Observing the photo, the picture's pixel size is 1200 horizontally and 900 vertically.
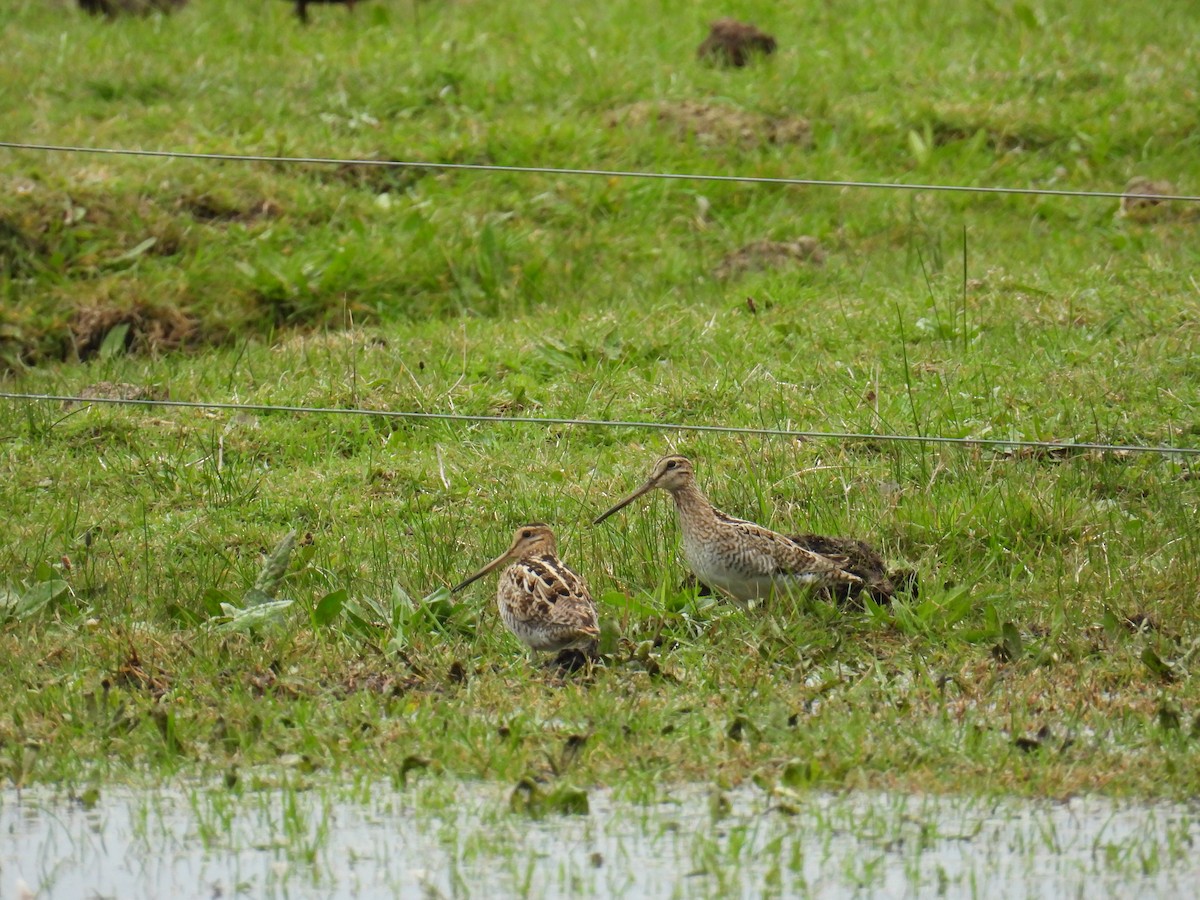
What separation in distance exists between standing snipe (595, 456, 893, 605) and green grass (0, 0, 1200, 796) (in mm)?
130

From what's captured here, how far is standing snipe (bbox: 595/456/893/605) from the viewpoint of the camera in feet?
20.7

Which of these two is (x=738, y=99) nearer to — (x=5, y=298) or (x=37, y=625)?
(x=5, y=298)

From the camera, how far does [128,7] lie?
13.7m

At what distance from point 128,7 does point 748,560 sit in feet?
30.8

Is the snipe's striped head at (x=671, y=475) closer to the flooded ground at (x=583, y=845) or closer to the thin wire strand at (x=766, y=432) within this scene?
the thin wire strand at (x=766, y=432)

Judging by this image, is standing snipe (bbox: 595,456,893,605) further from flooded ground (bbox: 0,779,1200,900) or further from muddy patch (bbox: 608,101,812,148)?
muddy patch (bbox: 608,101,812,148)


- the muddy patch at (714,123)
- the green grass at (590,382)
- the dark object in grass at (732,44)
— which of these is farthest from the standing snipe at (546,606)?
the dark object in grass at (732,44)

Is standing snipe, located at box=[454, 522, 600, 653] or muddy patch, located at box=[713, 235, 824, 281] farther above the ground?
muddy patch, located at box=[713, 235, 824, 281]

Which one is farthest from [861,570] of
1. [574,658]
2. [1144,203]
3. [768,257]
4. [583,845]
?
[1144,203]

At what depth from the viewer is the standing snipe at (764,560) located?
20.7 ft

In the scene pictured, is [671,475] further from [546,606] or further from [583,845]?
[583,845]

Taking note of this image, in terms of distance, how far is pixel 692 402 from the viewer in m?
8.41

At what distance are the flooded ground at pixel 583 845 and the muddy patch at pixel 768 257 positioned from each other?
573 cm

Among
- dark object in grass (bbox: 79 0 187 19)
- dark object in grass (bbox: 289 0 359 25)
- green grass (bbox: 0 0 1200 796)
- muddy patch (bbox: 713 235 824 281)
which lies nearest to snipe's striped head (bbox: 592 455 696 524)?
green grass (bbox: 0 0 1200 796)
